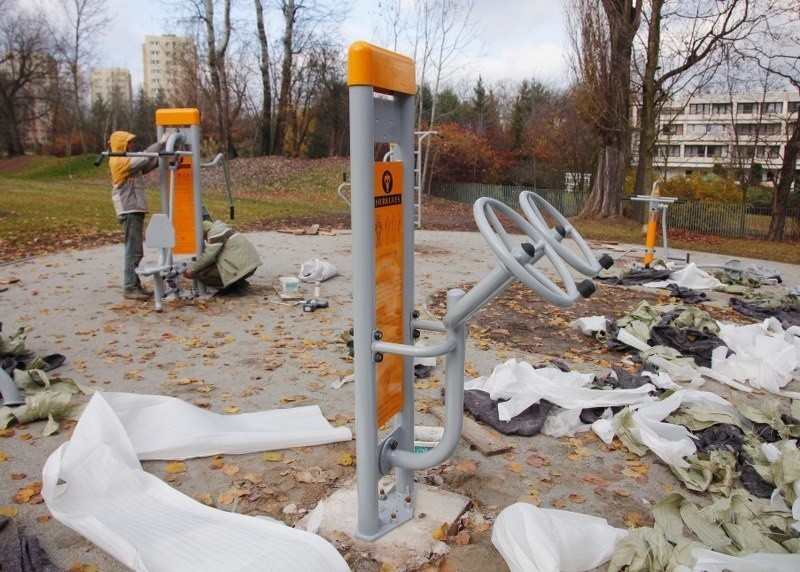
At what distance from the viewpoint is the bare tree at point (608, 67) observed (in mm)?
17625

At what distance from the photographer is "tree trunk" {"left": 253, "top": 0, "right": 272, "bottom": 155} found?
28228mm

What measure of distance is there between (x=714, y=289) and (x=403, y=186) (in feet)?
23.5

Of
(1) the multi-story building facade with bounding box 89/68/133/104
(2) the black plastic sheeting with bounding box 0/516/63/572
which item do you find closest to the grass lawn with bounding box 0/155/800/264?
(2) the black plastic sheeting with bounding box 0/516/63/572

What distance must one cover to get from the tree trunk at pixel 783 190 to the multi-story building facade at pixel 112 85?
1488 inches

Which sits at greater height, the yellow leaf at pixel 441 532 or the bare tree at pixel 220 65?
the bare tree at pixel 220 65

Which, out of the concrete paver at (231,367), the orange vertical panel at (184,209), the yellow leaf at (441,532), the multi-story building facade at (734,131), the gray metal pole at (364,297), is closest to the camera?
the gray metal pole at (364,297)

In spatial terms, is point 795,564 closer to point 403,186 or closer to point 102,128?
point 403,186

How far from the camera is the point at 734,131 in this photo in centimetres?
2756

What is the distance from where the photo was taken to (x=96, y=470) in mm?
2898

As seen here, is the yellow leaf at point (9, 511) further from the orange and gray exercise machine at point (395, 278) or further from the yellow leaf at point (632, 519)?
the yellow leaf at point (632, 519)

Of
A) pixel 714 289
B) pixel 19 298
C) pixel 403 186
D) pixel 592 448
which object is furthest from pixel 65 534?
pixel 714 289

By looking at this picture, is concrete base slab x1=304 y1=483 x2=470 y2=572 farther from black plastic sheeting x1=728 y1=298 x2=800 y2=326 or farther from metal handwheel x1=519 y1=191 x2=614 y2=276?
black plastic sheeting x1=728 y1=298 x2=800 y2=326

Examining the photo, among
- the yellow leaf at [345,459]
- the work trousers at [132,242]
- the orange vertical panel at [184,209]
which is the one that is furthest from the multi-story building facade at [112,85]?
the yellow leaf at [345,459]

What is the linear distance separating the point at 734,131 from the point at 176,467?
29766 mm
